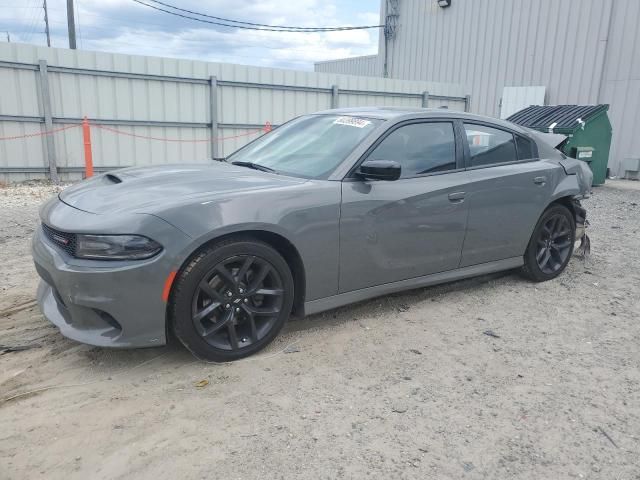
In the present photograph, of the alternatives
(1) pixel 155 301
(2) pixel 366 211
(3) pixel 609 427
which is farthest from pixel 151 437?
(3) pixel 609 427

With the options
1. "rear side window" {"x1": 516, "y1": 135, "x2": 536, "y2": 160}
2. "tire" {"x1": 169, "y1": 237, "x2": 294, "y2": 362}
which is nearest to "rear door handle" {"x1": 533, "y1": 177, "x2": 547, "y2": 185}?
"rear side window" {"x1": 516, "y1": 135, "x2": 536, "y2": 160}

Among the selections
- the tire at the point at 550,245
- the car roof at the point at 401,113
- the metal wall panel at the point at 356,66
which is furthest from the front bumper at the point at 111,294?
the metal wall panel at the point at 356,66

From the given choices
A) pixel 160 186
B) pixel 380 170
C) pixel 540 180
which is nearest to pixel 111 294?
pixel 160 186

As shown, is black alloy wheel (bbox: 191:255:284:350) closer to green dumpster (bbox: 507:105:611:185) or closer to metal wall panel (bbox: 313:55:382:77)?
green dumpster (bbox: 507:105:611:185)

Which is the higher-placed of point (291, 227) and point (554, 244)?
point (291, 227)

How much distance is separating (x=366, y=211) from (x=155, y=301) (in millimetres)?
1472

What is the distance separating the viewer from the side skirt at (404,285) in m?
3.53

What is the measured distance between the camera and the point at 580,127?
10359mm

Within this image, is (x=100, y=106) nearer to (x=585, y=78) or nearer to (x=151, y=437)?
(x=151, y=437)

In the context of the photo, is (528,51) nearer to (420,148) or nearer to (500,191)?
(500,191)

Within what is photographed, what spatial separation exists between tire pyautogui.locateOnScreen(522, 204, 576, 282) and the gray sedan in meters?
0.03

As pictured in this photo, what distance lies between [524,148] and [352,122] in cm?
172

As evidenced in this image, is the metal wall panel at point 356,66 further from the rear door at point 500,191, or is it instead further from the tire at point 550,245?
the rear door at point 500,191

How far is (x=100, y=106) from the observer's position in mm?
10711
